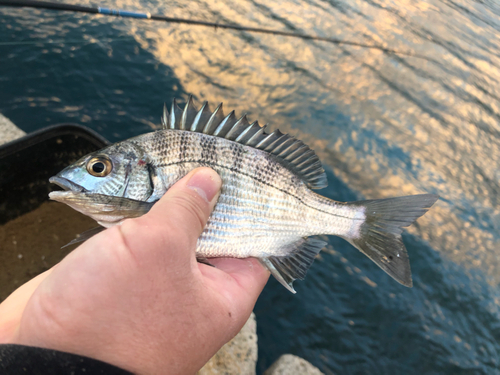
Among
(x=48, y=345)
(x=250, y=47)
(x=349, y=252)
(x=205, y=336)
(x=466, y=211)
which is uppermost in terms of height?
(x=48, y=345)

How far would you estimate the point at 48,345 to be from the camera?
4.00ft

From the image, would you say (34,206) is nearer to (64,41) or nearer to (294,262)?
(294,262)

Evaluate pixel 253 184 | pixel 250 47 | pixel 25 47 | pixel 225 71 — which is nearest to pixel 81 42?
pixel 25 47

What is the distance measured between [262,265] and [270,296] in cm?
220

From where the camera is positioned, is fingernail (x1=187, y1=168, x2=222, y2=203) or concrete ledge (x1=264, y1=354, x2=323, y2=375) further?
concrete ledge (x1=264, y1=354, x2=323, y2=375)

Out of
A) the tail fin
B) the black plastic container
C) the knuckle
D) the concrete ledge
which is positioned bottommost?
the concrete ledge

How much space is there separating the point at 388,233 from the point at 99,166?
2.36 m

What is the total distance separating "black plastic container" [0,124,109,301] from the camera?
3064 millimetres

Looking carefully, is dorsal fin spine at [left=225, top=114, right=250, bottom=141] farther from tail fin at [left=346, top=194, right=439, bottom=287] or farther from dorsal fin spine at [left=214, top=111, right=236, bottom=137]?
tail fin at [left=346, top=194, right=439, bottom=287]

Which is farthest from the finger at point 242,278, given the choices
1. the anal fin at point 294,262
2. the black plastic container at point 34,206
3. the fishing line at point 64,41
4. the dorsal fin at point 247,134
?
the fishing line at point 64,41

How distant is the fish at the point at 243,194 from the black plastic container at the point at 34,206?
1537 millimetres

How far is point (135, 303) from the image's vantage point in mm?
1361

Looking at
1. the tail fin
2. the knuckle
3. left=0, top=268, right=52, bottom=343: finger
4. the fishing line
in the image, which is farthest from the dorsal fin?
the fishing line

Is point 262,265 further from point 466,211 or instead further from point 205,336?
point 466,211
